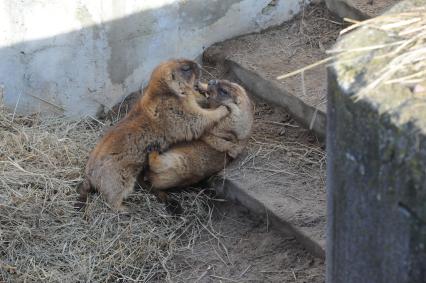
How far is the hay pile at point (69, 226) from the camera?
5.77 m

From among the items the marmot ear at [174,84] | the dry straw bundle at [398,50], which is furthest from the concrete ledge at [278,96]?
the dry straw bundle at [398,50]

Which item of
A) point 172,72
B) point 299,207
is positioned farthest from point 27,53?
point 299,207

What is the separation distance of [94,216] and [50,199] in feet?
1.19

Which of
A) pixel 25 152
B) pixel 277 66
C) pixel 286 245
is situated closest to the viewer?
pixel 286 245

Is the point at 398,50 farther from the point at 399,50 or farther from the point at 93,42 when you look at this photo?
the point at 93,42

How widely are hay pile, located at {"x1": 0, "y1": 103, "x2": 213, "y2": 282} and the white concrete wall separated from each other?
0.50 metres

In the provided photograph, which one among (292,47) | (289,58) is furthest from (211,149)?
(292,47)

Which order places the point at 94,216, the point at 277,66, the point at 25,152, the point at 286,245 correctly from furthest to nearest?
the point at 277,66
the point at 25,152
the point at 94,216
the point at 286,245

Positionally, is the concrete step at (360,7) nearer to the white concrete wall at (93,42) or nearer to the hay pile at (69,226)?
the white concrete wall at (93,42)

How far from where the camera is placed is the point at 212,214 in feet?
20.8

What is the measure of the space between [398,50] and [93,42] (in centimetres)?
407

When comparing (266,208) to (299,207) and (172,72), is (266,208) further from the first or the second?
(172,72)

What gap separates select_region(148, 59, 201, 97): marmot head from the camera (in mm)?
6441

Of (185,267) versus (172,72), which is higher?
(172,72)
